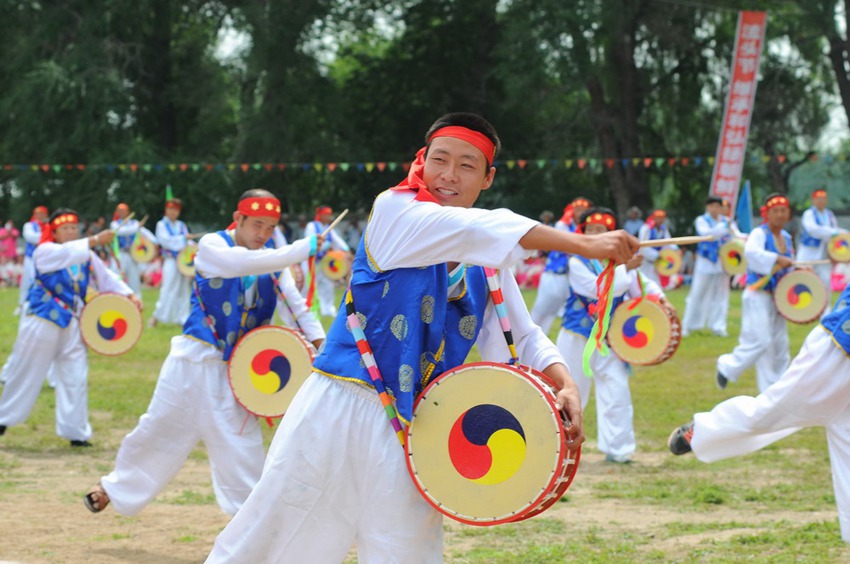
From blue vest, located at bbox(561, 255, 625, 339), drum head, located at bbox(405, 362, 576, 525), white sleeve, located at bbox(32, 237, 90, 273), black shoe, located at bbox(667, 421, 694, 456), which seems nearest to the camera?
drum head, located at bbox(405, 362, 576, 525)

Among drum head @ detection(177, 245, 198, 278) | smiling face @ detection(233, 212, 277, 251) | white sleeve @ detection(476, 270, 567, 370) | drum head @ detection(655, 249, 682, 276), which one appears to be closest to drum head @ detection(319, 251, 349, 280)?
drum head @ detection(177, 245, 198, 278)

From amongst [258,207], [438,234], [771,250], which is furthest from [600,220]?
[438,234]

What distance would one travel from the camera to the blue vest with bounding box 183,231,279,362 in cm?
594

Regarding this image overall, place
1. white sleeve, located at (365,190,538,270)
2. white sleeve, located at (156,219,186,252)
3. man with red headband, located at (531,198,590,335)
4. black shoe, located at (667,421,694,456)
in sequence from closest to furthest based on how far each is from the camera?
white sleeve, located at (365,190,538,270), black shoe, located at (667,421,694,456), man with red headband, located at (531,198,590,335), white sleeve, located at (156,219,186,252)

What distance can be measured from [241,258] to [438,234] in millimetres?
2556

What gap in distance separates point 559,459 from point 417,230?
0.75 m

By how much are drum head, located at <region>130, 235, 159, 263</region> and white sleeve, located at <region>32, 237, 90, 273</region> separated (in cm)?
1082

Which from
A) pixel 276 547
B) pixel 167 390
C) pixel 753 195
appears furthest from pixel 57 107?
pixel 276 547

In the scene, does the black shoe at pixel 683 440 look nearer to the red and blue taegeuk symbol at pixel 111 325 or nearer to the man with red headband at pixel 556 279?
the red and blue taegeuk symbol at pixel 111 325

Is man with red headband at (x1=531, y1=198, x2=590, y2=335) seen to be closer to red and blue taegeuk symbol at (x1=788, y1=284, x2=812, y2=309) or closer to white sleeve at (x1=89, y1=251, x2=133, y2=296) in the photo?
red and blue taegeuk symbol at (x1=788, y1=284, x2=812, y2=309)

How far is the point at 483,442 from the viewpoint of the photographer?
3.37 m

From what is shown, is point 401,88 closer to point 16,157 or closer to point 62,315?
point 16,157

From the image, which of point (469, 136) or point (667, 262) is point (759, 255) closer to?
point (469, 136)

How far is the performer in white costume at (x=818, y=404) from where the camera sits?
5.20 meters
